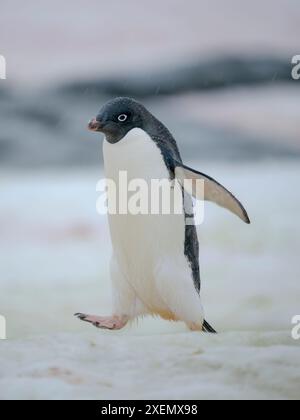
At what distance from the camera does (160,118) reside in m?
2.39

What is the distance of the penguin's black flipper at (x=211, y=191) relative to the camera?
2188 mm

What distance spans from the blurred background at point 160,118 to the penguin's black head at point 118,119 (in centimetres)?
21

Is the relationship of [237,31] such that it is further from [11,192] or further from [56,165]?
[11,192]

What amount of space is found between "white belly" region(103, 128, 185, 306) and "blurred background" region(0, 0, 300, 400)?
0.16m

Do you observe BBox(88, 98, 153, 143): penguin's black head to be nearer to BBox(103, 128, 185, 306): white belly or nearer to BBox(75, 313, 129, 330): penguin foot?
BBox(103, 128, 185, 306): white belly

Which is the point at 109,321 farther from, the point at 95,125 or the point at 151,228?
the point at 95,125

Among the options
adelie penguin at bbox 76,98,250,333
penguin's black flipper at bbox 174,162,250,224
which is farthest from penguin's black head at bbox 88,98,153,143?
penguin's black flipper at bbox 174,162,250,224

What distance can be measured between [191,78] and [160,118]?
0.17 meters

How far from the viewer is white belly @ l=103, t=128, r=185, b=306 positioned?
217cm

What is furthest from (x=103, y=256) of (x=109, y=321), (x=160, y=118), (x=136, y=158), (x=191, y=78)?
(x=191, y=78)

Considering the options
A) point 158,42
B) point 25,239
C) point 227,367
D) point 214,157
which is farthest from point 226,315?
point 158,42

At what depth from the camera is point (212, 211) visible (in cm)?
236

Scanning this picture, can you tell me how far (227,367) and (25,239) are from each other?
792 mm
